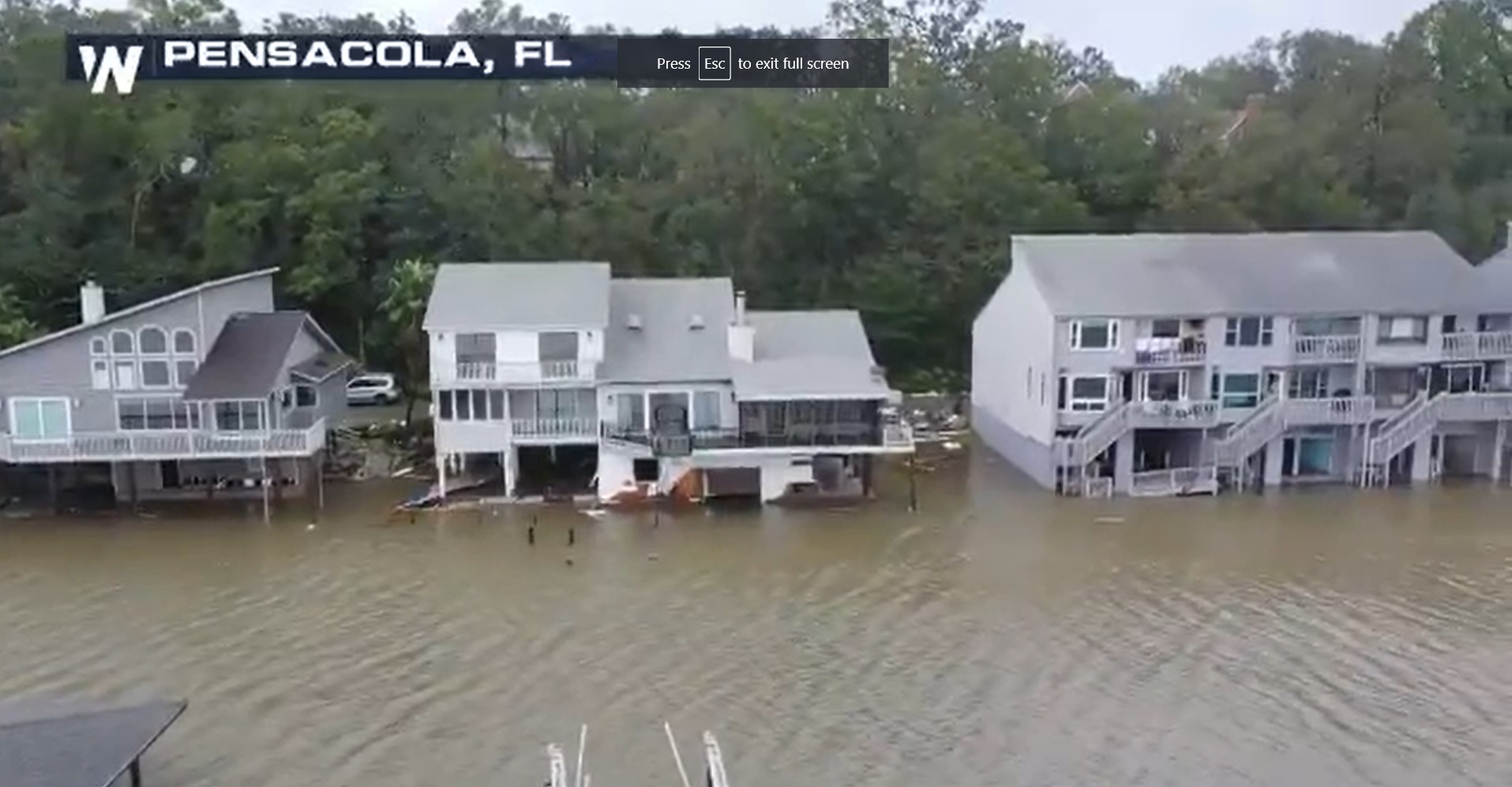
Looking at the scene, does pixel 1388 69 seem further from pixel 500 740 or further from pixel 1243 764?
pixel 500 740

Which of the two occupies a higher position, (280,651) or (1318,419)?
(1318,419)

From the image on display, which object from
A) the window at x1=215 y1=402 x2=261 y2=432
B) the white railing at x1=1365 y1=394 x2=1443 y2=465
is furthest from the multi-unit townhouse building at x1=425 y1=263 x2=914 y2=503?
the white railing at x1=1365 y1=394 x2=1443 y2=465

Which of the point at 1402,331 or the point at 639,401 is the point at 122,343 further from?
the point at 1402,331

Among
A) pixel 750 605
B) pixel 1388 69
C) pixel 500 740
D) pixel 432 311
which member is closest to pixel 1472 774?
pixel 750 605

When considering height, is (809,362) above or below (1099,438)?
above

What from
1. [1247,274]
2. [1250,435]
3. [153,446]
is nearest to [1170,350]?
[1250,435]

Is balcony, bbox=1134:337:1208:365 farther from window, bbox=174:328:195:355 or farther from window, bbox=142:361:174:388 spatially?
window, bbox=142:361:174:388
